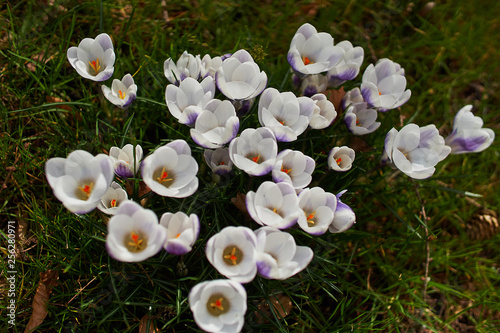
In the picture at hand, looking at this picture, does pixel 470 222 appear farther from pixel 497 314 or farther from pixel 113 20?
pixel 113 20

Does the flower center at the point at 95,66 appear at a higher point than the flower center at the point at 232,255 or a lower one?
higher

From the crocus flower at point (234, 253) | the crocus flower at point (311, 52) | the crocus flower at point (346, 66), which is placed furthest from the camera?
the crocus flower at point (346, 66)

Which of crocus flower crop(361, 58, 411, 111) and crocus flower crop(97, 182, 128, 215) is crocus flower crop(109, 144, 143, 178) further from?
crocus flower crop(361, 58, 411, 111)

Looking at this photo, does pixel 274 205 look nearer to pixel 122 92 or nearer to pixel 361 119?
pixel 361 119

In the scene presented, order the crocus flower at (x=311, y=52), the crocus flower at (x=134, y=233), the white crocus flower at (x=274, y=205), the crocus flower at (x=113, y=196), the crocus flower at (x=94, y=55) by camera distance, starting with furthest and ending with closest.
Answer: the crocus flower at (x=311, y=52) < the crocus flower at (x=94, y=55) < the crocus flower at (x=113, y=196) < the white crocus flower at (x=274, y=205) < the crocus flower at (x=134, y=233)

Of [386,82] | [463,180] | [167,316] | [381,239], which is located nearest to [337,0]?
[386,82]

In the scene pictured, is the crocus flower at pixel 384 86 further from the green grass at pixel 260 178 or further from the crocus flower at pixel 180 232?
the crocus flower at pixel 180 232

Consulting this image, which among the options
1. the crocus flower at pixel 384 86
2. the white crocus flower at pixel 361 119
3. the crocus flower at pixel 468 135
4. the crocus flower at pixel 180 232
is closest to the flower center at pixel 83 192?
the crocus flower at pixel 180 232

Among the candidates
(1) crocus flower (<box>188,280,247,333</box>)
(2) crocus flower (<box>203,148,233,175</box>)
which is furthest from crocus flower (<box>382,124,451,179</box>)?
(1) crocus flower (<box>188,280,247,333</box>)
